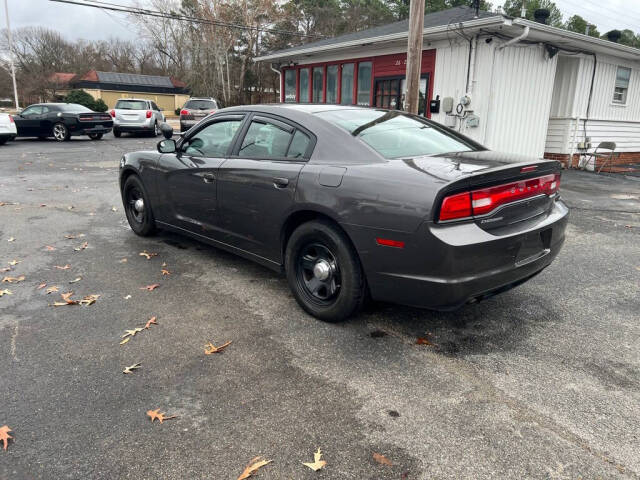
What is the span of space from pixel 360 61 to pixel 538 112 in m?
5.45

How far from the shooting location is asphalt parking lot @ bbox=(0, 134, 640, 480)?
2148 mm

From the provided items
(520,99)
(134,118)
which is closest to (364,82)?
(520,99)

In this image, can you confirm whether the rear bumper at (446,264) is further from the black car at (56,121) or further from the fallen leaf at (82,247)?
the black car at (56,121)

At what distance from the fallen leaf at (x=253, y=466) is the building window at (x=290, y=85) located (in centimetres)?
1742

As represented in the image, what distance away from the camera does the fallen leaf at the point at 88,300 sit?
12.6 feet

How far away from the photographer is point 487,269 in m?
2.89

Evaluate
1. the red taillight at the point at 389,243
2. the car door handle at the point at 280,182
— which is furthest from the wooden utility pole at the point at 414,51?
the red taillight at the point at 389,243

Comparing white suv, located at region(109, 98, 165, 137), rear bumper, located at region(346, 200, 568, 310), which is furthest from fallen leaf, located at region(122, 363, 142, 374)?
white suv, located at region(109, 98, 165, 137)

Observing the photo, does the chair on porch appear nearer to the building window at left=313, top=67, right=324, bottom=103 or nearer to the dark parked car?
the building window at left=313, top=67, right=324, bottom=103

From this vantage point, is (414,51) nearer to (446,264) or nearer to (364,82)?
(364,82)

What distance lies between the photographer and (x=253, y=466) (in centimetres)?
209

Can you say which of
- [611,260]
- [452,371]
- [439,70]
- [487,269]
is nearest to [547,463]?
[452,371]

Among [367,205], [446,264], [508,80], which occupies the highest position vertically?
[508,80]

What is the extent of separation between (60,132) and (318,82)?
10.2 meters
